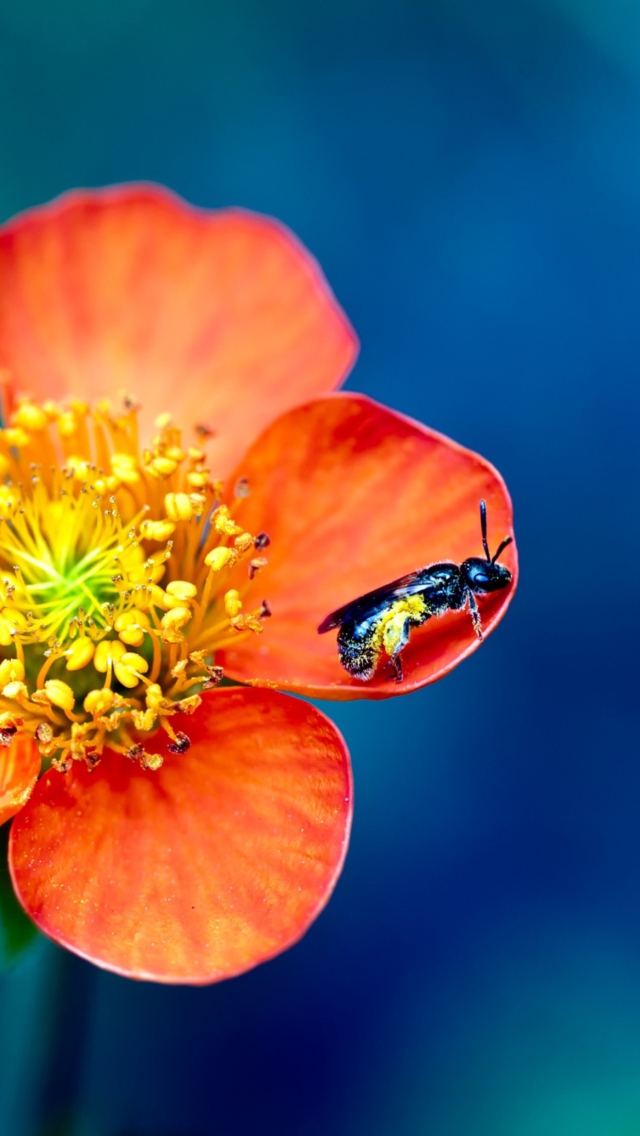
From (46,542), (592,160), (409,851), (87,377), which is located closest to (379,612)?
(46,542)

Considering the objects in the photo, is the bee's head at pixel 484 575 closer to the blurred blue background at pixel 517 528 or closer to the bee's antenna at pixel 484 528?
the bee's antenna at pixel 484 528

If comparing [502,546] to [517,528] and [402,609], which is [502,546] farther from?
[517,528]

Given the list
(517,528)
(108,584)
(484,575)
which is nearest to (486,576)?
(484,575)

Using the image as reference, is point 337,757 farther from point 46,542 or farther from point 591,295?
point 591,295

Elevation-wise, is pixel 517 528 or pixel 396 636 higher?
pixel 396 636

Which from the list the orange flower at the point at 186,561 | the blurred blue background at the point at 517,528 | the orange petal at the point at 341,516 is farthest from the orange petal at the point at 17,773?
the blurred blue background at the point at 517,528

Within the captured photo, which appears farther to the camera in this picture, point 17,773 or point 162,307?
point 162,307
